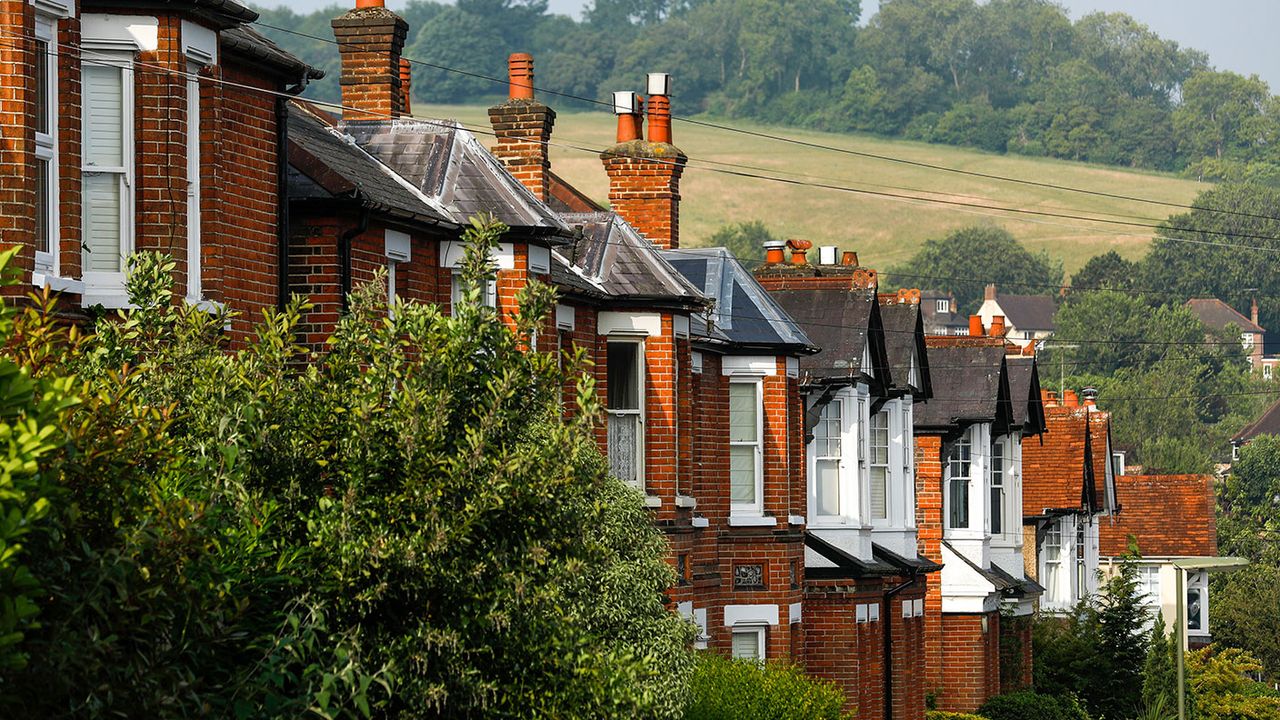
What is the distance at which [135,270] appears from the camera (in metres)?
13.3

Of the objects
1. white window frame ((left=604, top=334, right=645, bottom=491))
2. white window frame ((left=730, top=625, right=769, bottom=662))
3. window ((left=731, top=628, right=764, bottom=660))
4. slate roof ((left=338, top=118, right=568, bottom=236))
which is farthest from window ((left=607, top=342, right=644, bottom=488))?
window ((left=731, top=628, right=764, bottom=660))

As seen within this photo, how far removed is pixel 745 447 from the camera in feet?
105

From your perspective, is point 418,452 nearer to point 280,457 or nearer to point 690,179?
point 280,457

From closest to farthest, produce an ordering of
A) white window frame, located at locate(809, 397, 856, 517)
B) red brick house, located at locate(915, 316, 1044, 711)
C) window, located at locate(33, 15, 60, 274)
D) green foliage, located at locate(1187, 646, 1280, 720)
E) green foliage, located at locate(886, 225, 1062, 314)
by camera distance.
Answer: window, located at locate(33, 15, 60, 274) → white window frame, located at locate(809, 397, 856, 517) → red brick house, located at locate(915, 316, 1044, 711) → green foliage, located at locate(1187, 646, 1280, 720) → green foliage, located at locate(886, 225, 1062, 314)

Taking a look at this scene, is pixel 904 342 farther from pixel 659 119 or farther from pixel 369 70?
pixel 369 70

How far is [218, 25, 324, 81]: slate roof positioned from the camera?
60.4ft

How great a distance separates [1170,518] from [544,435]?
211 feet

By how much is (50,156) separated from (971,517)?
32738mm

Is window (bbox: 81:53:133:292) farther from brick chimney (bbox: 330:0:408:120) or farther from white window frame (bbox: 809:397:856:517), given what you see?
white window frame (bbox: 809:397:856:517)

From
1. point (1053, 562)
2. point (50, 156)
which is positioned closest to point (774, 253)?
point (1053, 562)

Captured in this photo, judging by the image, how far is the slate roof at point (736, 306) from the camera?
3175 centimetres

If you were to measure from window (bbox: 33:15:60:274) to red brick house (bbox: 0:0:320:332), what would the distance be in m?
0.01

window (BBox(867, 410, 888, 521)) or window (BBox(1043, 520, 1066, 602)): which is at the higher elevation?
window (BBox(867, 410, 888, 521))

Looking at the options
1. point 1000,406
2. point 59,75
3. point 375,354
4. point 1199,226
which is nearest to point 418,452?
point 375,354
